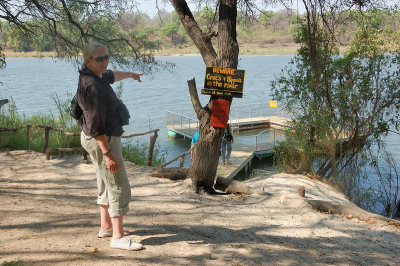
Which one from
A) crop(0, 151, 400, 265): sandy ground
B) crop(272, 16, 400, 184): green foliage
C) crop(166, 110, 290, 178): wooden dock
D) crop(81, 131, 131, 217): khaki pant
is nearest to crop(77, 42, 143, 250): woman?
crop(81, 131, 131, 217): khaki pant

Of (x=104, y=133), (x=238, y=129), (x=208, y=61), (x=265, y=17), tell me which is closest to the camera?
(x=104, y=133)

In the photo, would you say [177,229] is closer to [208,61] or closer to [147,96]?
[208,61]

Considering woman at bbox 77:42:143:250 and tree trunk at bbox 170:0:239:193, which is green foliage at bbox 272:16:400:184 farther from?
woman at bbox 77:42:143:250

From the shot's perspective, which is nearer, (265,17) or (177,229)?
(177,229)

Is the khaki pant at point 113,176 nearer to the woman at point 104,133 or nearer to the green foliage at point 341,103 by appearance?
the woman at point 104,133

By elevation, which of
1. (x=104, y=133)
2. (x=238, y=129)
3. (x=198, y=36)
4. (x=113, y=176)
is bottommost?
(x=238, y=129)

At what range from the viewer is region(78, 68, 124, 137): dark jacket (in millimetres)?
2973

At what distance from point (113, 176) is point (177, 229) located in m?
1.05

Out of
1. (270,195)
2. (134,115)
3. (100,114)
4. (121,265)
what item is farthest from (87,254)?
(134,115)

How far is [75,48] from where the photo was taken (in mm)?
10477

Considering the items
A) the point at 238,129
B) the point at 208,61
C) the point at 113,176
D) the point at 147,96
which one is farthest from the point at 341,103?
the point at 147,96

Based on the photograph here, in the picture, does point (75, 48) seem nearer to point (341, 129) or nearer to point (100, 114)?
point (341, 129)

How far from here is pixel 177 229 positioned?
12.9 feet

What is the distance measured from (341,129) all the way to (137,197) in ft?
19.9
